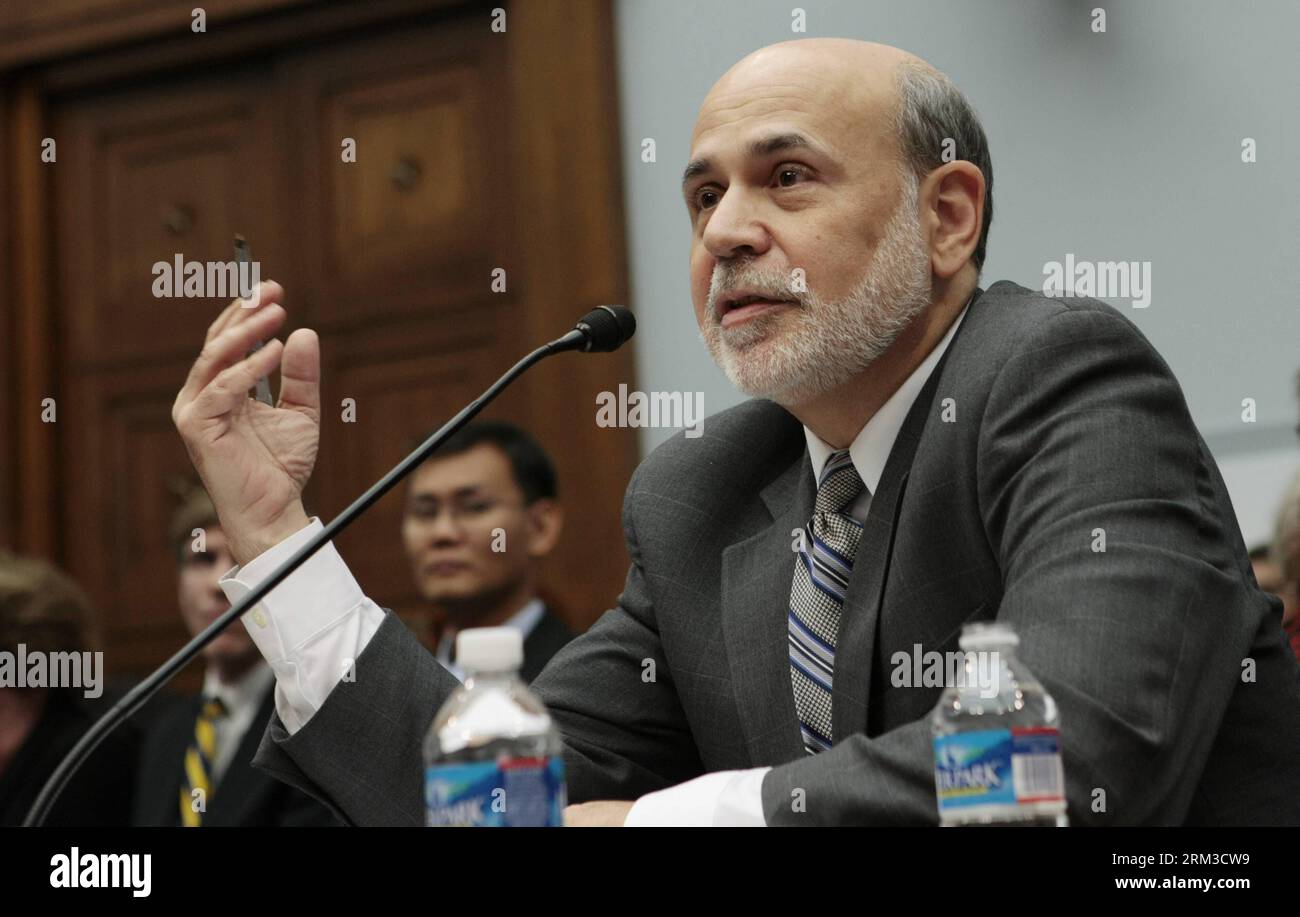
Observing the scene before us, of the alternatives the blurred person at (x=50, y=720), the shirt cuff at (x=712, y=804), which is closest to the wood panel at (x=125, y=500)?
→ the blurred person at (x=50, y=720)

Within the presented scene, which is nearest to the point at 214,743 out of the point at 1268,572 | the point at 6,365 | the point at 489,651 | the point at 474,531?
the point at 474,531

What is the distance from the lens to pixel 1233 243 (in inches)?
143

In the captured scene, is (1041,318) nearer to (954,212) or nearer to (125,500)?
(954,212)

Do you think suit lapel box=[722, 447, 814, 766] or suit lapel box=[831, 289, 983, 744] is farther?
suit lapel box=[722, 447, 814, 766]

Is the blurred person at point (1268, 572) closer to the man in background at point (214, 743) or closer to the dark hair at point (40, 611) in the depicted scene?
the man in background at point (214, 743)

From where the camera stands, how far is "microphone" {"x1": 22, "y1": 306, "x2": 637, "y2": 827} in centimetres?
129

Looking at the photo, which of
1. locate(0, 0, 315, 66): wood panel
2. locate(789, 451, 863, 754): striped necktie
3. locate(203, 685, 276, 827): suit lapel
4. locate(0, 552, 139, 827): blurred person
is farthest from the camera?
locate(0, 0, 315, 66): wood panel

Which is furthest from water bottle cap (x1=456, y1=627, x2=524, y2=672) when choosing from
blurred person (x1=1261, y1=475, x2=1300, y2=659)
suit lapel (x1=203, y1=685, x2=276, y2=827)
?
suit lapel (x1=203, y1=685, x2=276, y2=827)

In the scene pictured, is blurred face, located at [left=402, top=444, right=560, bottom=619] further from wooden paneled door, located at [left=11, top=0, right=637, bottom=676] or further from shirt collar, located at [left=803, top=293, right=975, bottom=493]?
shirt collar, located at [left=803, top=293, right=975, bottom=493]

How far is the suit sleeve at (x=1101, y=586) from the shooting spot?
1.26 metres

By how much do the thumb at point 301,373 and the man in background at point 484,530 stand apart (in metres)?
1.82

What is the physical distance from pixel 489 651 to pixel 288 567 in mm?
314

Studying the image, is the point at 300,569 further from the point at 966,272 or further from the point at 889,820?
the point at 966,272
